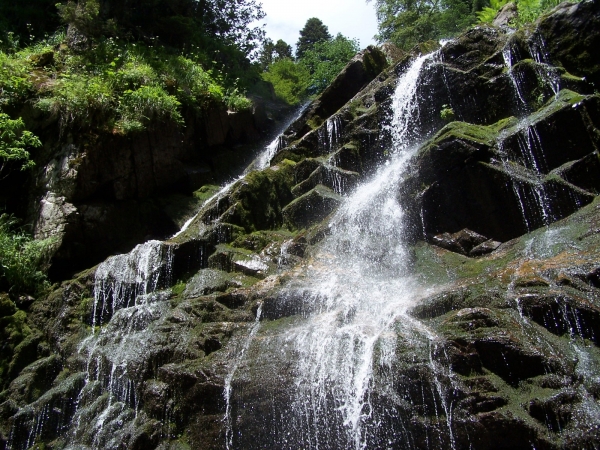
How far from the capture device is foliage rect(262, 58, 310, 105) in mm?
27775

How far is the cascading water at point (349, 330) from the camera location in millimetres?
6078

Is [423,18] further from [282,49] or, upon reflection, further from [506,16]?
[282,49]

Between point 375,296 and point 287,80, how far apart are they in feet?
75.1

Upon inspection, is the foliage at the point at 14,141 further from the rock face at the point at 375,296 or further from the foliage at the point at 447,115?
the foliage at the point at 447,115

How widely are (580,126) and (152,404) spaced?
8723mm

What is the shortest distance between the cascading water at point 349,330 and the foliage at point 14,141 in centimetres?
808

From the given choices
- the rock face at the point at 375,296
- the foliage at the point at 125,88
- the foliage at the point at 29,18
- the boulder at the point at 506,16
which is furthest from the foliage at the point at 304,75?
the rock face at the point at 375,296

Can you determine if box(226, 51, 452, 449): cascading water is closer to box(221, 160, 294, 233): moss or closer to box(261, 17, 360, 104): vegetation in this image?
box(221, 160, 294, 233): moss

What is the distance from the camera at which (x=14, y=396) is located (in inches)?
345

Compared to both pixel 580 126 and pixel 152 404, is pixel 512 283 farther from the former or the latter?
pixel 152 404

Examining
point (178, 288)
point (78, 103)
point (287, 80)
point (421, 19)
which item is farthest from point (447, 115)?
point (287, 80)

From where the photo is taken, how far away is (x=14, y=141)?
41.1ft

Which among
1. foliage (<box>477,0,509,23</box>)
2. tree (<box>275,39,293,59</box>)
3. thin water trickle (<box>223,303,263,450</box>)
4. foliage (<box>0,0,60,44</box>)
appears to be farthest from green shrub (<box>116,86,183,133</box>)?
tree (<box>275,39,293,59</box>)

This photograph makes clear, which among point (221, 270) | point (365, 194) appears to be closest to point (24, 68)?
point (221, 270)
